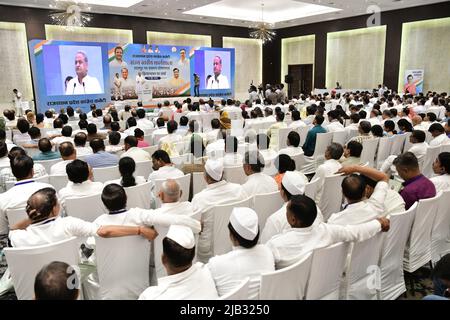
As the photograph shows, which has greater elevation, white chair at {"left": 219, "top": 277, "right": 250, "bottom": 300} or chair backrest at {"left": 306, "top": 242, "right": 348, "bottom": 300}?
white chair at {"left": 219, "top": 277, "right": 250, "bottom": 300}

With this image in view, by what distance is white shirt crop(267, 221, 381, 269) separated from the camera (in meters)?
2.35

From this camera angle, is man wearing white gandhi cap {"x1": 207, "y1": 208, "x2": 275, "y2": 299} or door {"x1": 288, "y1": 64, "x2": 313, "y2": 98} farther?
door {"x1": 288, "y1": 64, "x2": 313, "y2": 98}

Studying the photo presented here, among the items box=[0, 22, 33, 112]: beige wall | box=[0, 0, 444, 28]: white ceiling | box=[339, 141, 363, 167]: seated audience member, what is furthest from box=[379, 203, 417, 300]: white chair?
box=[0, 22, 33, 112]: beige wall

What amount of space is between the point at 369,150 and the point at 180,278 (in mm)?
4770

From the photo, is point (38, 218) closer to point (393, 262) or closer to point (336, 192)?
point (393, 262)

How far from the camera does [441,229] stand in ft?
10.8

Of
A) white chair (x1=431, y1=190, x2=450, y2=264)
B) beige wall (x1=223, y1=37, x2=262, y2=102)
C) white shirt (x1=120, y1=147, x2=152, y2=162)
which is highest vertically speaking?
beige wall (x1=223, y1=37, x2=262, y2=102)

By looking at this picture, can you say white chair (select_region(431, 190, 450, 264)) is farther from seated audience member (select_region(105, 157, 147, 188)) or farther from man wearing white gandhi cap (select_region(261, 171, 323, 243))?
seated audience member (select_region(105, 157, 147, 188))

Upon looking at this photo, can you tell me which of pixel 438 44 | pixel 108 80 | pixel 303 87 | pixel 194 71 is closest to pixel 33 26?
pixel 108 80

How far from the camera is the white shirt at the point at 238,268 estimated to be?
2080 mm

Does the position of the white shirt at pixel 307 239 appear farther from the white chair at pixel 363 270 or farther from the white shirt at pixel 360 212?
the white shirt at pixel 360 212

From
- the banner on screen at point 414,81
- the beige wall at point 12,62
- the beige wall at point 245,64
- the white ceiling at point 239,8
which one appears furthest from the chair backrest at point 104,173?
the beige wall at point 245,64

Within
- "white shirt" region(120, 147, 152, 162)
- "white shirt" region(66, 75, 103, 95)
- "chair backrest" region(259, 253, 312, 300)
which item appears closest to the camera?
"chair backrest" region(259, 253, 312, 300)

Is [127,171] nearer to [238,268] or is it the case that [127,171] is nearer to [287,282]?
[238,268]
